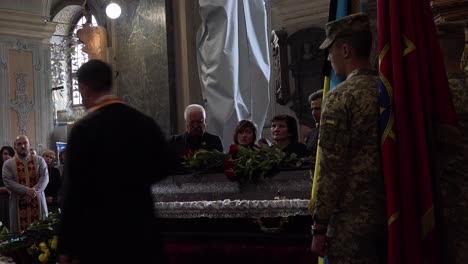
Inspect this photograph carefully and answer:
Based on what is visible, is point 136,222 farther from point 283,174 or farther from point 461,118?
point 283,174

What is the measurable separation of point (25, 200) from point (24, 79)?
633 cm

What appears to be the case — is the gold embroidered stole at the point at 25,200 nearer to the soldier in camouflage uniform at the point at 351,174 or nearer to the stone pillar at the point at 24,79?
the stone pillar at the point at 24,79

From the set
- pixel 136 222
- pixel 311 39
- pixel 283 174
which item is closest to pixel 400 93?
pixel 136 222

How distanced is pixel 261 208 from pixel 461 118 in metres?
1.97

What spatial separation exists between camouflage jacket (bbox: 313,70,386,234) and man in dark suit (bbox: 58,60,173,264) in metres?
0.81

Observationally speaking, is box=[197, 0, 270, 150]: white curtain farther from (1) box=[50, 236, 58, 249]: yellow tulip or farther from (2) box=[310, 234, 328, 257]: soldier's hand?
(2) box=[310, 234, 328, 257]: soldier's hand

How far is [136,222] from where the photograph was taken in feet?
10.6

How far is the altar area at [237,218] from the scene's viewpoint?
4766mm

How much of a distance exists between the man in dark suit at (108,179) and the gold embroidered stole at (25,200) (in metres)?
7.15

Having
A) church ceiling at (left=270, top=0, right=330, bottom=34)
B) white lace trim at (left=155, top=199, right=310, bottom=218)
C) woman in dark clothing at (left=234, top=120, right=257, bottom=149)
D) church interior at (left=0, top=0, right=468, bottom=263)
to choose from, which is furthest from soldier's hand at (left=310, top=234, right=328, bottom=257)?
church ceiling at (left=270, top=0, right=330, bottom=34)

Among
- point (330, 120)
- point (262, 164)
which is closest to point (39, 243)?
point (262, 164)

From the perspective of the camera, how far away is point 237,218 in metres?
4.97

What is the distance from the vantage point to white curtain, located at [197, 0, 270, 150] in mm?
6805

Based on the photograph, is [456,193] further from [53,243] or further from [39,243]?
→ [39,243]
